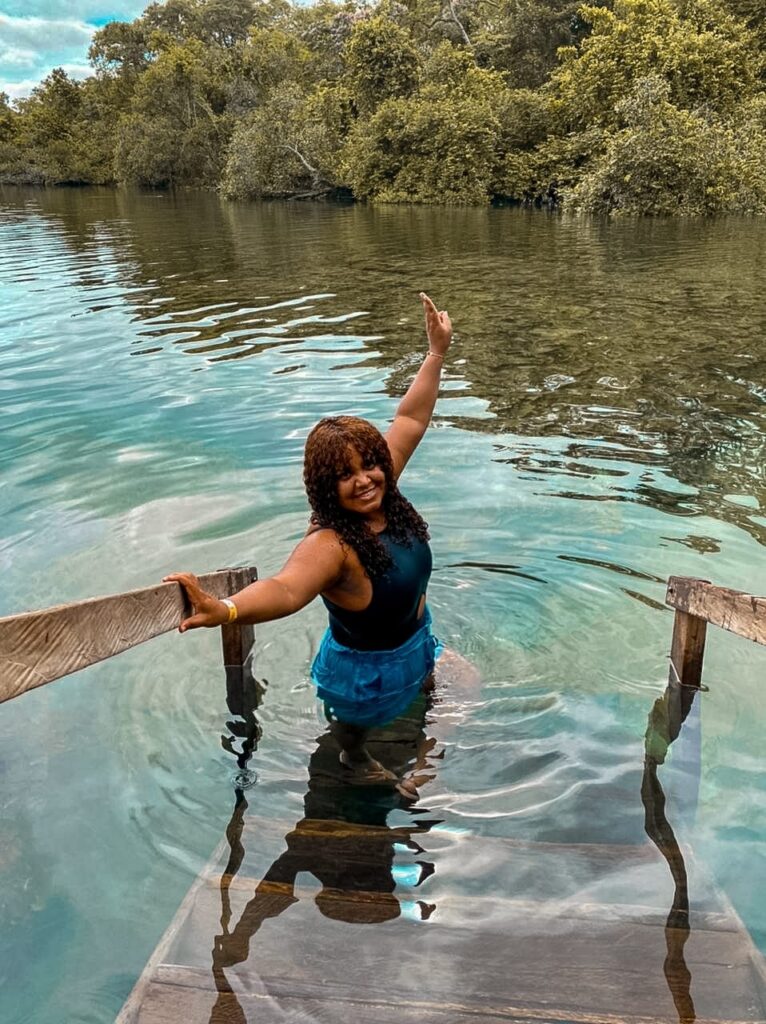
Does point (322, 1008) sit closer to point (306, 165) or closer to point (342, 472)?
point (342, 472)

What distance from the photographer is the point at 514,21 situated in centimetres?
4262

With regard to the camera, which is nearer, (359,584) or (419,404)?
(359,584)

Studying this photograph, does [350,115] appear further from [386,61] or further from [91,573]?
[91,573]

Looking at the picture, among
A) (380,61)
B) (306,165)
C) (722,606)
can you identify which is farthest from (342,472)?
(306,165)

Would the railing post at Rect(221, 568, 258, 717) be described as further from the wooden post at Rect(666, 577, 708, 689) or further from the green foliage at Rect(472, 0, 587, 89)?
the green foliage at Rect(472, 0, 587, 89)

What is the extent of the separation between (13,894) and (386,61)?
4558cm

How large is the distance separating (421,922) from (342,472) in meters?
1.59

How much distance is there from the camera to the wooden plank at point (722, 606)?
268 centimetres

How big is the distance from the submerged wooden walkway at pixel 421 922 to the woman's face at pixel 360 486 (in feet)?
2.17

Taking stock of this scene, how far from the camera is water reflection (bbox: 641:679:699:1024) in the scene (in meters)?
2.20

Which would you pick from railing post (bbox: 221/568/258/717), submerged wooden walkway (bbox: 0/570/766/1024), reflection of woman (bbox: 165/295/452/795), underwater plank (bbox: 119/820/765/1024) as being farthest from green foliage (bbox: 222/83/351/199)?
underwater plank (bbox: 119/820/765/1024)

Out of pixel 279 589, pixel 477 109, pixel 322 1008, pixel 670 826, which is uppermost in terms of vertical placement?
pixel 477 109

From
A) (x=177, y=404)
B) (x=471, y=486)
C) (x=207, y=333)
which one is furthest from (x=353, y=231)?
(x=471, y=486)

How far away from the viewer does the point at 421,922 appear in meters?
2.53
